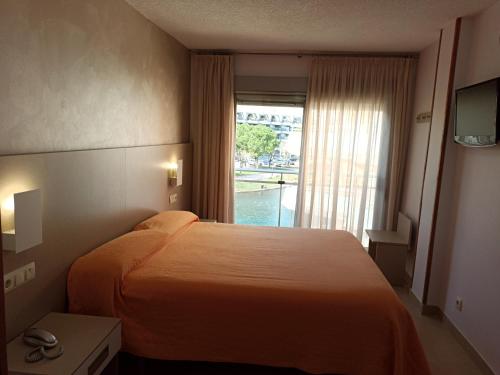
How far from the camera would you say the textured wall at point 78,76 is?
1.72 metres

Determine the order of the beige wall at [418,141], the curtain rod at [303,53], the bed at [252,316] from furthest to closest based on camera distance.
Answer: the curtain rod at [303,53] → the beige wall at [418,141] → the bed at [252,316]

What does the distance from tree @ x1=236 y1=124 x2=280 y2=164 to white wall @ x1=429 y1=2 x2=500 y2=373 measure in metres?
2.20

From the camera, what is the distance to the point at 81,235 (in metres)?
2.25

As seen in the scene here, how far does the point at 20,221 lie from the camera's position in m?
1.64

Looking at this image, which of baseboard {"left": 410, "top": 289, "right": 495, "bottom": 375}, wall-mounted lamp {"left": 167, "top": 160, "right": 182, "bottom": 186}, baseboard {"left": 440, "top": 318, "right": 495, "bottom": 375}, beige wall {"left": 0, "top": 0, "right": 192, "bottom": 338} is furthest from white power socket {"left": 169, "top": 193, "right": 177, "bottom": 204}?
baseboard {"left": 440, "top": 318, "right": 495, "bottom": 375}


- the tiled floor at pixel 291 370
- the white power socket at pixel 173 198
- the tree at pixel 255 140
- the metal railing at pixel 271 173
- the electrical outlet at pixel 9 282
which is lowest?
the tiled floor at pixel 291 370

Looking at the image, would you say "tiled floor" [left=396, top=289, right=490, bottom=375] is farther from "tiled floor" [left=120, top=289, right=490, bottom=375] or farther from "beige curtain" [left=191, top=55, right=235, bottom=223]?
"beige curtain" [left=191, top=55, right=235, bottom=223]

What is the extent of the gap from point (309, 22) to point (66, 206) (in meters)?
2.58

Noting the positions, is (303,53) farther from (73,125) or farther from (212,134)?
(73,125)

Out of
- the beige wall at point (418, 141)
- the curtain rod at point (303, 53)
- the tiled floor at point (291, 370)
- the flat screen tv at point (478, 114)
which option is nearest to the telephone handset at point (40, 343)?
the tiled floor at point (291, 370)

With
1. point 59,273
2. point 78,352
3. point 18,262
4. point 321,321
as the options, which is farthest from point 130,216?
point 321,321

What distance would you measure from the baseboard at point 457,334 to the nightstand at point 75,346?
249 centimetres

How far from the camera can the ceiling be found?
2768mm

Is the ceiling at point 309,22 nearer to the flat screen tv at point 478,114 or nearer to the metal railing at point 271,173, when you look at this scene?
the flat screen tv at point 478,114
